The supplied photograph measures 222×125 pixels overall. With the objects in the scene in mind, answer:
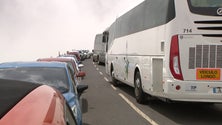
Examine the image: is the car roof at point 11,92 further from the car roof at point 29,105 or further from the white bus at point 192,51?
the white bus at point 192,51

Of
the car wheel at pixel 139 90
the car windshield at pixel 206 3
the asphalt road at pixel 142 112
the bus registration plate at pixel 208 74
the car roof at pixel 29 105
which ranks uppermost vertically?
the car windshield at pixel 206 3

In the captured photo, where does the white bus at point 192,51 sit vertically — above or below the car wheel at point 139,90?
above

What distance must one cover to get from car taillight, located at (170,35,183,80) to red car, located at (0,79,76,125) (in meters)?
7.99

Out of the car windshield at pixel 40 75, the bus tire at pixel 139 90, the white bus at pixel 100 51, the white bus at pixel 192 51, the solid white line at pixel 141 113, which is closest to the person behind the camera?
the car windshield at pixel 40 75

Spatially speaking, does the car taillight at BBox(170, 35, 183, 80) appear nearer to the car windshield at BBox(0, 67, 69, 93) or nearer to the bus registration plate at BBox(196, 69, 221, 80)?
the bus registration plate at BBox(196, 69, 221, 80)

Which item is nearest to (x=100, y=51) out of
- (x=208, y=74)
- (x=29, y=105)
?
(x=208, y=74)

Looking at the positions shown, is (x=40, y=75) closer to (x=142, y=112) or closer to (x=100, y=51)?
(x=142, y=112)

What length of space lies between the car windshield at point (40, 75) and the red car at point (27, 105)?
4.74m

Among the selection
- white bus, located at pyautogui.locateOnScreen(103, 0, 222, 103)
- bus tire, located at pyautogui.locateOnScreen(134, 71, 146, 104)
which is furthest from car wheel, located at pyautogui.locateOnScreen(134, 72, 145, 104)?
white bus, located at pyautogui.locateOnScreen(103, 0, 222, 103)

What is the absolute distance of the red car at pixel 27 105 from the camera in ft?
7.31

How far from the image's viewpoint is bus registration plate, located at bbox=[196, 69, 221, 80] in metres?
10.8

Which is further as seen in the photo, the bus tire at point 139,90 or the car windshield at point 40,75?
the bus tire at point 139,90

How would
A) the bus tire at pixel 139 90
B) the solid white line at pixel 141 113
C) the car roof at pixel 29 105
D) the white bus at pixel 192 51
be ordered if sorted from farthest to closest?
the bus tire at pixel 139 90, the white bus at pixel 192 51, the solid white line at pixel 141 113, the car roof at pixel 29 105

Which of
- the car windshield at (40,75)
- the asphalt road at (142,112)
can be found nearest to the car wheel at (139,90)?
the asphalt road at (142,112)
